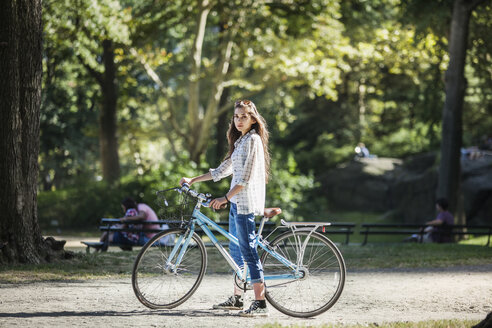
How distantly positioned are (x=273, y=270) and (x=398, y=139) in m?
30.9

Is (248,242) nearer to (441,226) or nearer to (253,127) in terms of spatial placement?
(253,127)

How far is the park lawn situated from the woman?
2.70 meters

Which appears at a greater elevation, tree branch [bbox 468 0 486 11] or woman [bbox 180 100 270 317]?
tree branch [bbox 468 0 486 11]

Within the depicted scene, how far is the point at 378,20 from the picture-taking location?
24.3m

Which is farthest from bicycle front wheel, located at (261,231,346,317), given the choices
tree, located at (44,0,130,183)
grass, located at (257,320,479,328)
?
tree, located at (44,0,130,183)

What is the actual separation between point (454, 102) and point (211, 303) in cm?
1232

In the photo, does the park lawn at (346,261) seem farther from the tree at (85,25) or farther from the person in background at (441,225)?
the tree at (85,25)

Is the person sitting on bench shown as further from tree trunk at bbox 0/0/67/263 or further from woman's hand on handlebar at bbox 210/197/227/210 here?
woman's hand on handlebar at bbox 210/197/227/210

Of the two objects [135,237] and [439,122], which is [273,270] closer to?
[135,237]

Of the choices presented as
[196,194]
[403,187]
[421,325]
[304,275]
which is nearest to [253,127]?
[196,194]

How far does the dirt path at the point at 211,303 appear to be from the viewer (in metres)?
6.26

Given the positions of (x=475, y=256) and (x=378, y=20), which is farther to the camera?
(x=378, y=20)

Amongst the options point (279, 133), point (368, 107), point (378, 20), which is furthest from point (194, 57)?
point (368, 107)

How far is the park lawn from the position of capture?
9250 mm
